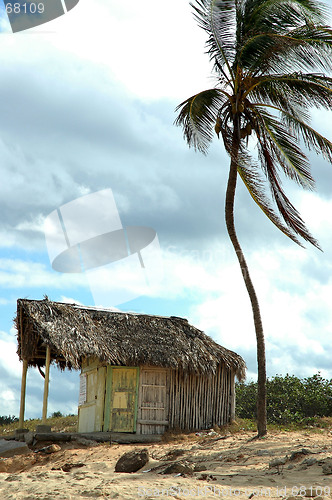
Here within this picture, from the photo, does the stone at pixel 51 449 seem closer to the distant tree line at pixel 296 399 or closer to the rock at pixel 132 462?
the rock at pixel 132 462

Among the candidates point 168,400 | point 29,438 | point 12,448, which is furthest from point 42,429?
point 168,400

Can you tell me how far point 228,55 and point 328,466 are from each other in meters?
9.01

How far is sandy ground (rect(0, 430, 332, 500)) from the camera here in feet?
22.3

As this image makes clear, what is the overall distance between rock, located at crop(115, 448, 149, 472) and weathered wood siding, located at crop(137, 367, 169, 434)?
5276mm

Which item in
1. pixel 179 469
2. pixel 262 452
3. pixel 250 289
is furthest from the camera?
pixel 250 289

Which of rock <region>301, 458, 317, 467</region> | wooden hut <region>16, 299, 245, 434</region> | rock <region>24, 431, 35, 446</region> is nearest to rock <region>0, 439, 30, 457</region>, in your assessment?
rock <region>24, 431, 35, 446</region>

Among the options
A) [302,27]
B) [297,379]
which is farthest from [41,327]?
[297,379]

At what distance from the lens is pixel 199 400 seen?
604 inches

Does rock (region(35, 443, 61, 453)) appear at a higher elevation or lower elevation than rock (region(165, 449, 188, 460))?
lower

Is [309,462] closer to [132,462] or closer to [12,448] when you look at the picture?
[132,462]

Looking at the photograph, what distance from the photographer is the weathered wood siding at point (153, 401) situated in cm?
1468

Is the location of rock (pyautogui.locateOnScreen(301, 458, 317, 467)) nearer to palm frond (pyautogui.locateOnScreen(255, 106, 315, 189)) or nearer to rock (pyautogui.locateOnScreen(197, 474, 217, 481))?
rock (pyautogui.locateOnScreen(197, 474, 217, 481))

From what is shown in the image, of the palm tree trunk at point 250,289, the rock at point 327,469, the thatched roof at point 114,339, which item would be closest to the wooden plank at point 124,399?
the thatched roof at point 114,339

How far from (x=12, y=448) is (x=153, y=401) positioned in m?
3.72
